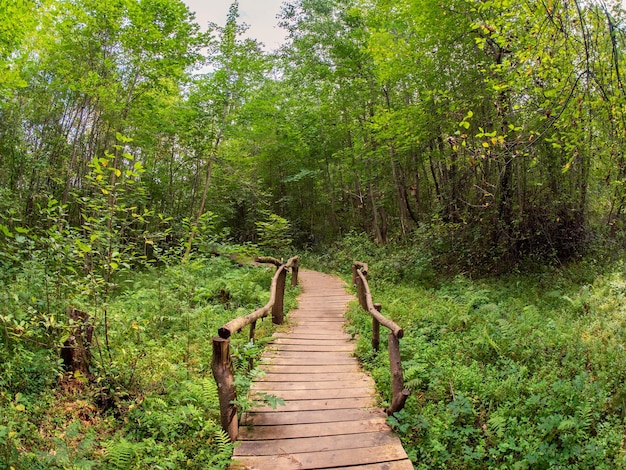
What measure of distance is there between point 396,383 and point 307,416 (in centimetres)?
110

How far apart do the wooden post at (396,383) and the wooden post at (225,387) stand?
1772 mm

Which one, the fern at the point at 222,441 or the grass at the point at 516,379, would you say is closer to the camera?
the fern at the point at 222,441

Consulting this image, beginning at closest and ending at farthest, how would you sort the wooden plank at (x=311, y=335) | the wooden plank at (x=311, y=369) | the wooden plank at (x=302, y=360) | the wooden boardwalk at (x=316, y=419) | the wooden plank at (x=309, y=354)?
the wooden boardwalk at (x=316, y=419) → the wooden plank at (x=311, y=369) → the wooden plank at (x=302, y=360) → the wooden plank at (x=309, y=354) → the wooden plank at (x=311, y=335)

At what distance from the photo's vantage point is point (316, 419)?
411cm

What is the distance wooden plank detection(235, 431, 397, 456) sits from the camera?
3592mm

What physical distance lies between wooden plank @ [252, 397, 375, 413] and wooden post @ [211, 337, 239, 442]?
53cm

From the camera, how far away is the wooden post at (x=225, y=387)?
376 centimetres

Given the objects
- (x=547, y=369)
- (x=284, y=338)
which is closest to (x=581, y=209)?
(x=547, y=369)

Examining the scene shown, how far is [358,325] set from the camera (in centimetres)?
729

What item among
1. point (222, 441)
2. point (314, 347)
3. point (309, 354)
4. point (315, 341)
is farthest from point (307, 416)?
point (315, 341)

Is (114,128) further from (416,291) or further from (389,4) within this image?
(416,291)

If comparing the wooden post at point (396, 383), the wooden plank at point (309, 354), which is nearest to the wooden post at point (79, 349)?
the wooden plank at point (309, 354)

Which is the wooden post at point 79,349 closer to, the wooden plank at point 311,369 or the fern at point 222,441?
the fern at point 222,441

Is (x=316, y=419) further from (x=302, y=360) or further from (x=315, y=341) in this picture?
(x=315, y=341)
